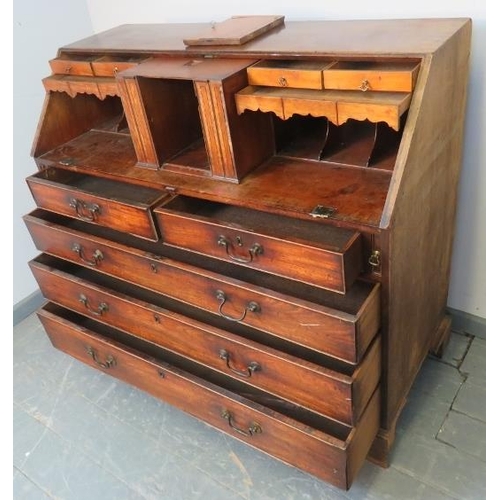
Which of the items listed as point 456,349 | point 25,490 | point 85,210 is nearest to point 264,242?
point 85,210

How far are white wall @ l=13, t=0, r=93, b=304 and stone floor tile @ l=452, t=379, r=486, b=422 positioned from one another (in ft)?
5.87

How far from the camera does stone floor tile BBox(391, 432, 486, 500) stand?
1413 millimetres

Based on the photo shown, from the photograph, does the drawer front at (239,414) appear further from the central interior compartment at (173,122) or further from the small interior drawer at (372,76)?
the small interior drawer at (372,76)

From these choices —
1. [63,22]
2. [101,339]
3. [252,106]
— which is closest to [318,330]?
[252,106]

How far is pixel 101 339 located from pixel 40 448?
0.43 metres

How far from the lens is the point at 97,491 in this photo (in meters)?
1.56

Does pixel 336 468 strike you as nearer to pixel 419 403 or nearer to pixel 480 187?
pixel 419 403

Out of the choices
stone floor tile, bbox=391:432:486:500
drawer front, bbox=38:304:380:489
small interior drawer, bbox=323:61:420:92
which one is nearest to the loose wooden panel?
small interior drawer, bbox=323:61:420:92

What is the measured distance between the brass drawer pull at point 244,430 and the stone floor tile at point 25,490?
61cm

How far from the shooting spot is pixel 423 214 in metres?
1.29

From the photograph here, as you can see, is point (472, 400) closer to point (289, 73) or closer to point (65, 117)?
point (289, 73)

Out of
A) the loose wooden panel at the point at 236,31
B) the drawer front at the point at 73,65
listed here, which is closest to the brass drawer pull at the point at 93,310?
the drawer front at the point at 73,65

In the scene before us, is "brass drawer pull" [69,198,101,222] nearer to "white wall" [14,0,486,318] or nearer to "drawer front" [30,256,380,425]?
"drawer front" [30,256,380,425]

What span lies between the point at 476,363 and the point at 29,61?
6.52 feet
